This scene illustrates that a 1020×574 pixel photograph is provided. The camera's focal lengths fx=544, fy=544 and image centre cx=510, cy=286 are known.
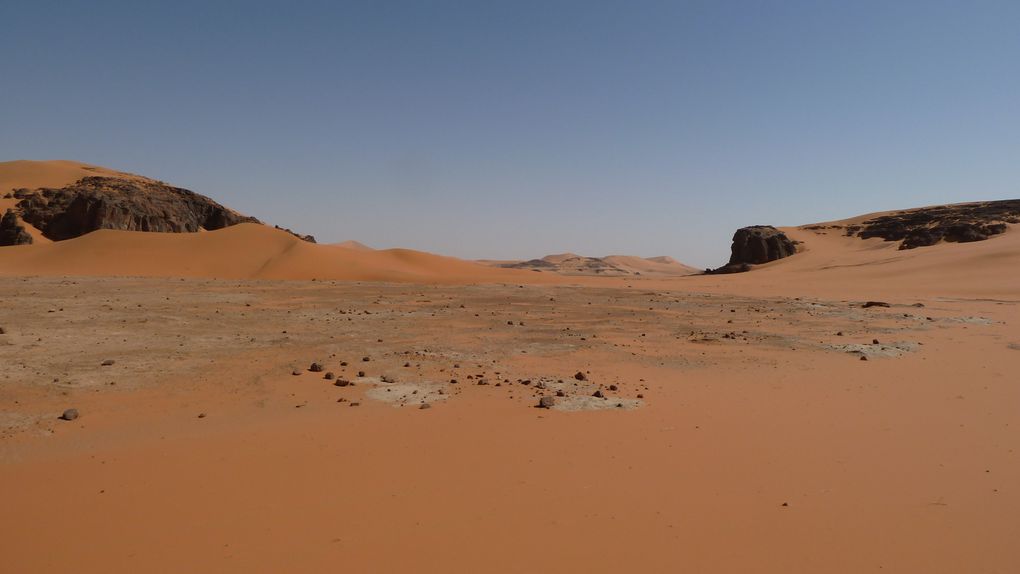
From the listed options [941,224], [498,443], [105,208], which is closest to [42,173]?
[105,208]

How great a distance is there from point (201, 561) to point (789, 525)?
3.52 meters

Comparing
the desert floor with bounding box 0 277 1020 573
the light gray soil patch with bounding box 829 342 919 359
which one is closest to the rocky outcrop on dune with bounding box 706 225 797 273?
the light gray soil patch with bounding box 829 342 919 359

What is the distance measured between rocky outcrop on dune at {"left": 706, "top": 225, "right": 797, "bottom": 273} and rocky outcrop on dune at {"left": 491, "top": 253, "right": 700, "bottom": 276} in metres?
23.9

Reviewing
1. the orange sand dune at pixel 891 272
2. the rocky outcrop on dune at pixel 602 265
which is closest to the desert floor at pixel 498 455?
the orange sand dune at pixel 891 272

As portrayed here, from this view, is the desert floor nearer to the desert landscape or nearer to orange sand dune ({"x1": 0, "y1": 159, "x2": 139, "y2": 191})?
the desert landscape

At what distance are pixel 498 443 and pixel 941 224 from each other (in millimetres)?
54878

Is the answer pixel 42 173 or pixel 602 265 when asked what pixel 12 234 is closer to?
pixel 42 173

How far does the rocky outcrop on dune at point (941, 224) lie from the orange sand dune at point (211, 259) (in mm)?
35098

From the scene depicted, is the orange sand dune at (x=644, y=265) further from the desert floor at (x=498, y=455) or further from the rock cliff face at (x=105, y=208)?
the desert floor at (x=498, y=455)

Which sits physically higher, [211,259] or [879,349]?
[211,259]

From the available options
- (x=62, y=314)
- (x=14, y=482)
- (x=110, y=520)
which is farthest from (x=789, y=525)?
(x=62, y=314)

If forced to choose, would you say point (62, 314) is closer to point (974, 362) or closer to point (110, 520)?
point (110, 520)

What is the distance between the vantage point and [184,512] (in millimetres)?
3520

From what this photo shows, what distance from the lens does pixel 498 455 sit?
180 inches
